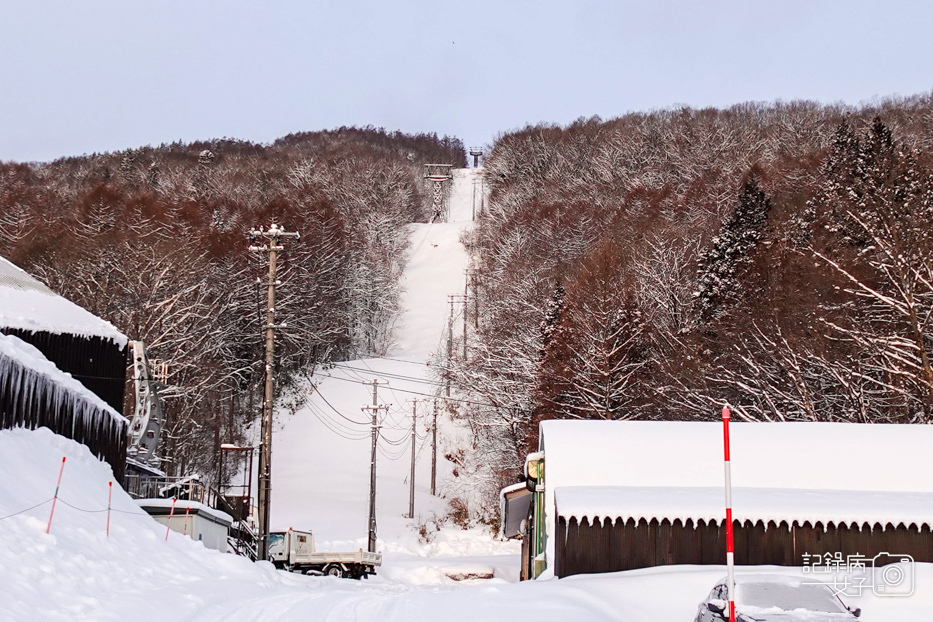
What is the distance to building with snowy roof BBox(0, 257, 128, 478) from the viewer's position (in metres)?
17.7

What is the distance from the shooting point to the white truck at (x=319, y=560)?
99.7ft

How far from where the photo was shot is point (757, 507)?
17.7 metres

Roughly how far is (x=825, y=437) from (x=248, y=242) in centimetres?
4381

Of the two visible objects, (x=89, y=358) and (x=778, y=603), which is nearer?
(x=778, y=603)

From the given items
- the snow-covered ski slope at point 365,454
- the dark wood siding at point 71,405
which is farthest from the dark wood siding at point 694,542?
the snow-covered ski slope at point 365,454

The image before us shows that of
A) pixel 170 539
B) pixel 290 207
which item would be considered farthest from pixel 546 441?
pixel 290 207

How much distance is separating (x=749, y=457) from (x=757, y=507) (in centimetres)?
255

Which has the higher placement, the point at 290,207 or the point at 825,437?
the point at 290,207

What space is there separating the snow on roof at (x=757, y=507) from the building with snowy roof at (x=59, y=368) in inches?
409

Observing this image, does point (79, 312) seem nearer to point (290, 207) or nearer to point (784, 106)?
point (290, 207)

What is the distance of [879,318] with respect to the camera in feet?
101

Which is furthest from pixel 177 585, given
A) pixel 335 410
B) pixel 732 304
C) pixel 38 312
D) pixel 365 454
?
pixel 335 410

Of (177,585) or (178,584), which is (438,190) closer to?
(178,584)

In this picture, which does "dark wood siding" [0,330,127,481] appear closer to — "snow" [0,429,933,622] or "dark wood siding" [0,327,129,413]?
"dark wood siding" [0,327,129,413]
